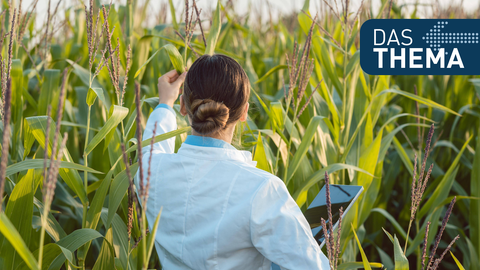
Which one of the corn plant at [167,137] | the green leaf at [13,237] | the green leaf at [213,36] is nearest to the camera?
the green leaf at [13,237]

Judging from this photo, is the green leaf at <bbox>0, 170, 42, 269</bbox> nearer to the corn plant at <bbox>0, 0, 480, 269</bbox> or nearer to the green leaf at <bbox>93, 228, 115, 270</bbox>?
the corn plant at <bbox>0, 0, 480, 269</bbox>

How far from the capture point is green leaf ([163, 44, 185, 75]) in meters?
1.36

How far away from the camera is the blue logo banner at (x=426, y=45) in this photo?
217 cm

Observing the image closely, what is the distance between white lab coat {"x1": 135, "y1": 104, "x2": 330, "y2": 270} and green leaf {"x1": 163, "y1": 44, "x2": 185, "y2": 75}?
0.41 m

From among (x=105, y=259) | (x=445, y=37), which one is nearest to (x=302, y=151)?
(x=105, y=259)

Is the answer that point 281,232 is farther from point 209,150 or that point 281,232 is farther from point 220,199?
point 209,150

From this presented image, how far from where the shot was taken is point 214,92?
980 millimetres

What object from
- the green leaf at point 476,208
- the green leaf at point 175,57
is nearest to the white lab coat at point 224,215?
the green leaf at point 175,57

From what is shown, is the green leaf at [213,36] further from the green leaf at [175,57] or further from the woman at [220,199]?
the woman at [220,199]

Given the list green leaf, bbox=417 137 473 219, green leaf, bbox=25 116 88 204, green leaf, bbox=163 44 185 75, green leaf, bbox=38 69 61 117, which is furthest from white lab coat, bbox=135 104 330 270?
green leaf, bbox=417 137 473 219

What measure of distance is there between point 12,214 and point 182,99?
56 centimetres

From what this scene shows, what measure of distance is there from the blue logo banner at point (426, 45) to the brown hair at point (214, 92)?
135cm

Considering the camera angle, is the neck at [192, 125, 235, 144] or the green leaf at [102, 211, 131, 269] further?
the green leaf at [102, 211, 131, 269]

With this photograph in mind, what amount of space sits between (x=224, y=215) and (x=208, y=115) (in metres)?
0.24
